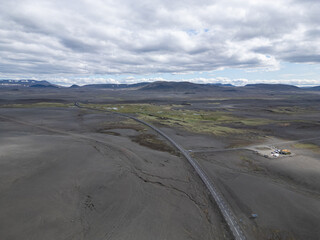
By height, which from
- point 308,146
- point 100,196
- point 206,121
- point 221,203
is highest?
point 100,196

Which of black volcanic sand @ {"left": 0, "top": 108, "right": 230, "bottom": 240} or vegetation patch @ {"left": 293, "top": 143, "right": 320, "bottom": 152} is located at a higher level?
black volcanic sand @ {"left": 0, "top": 108, "right": 230, "bottom": 240}

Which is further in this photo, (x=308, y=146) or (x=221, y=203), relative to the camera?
(x=308, y=146)

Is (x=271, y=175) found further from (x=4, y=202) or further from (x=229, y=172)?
(x=4, y=202)

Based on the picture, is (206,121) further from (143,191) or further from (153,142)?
(143,191)

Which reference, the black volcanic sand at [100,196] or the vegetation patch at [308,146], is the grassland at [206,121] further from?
the black volcanic sand at [100,196]

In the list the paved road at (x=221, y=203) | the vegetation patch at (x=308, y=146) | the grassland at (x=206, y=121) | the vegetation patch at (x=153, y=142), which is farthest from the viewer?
the grassland at (x=206, y=121)

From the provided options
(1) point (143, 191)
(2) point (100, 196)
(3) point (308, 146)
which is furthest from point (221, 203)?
(3) point (308, 146)

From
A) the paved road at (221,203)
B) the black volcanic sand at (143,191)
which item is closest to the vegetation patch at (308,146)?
the black volcanic sand at (143,191)

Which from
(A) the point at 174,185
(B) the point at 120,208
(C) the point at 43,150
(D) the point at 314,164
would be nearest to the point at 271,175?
(D) the point at 314,164

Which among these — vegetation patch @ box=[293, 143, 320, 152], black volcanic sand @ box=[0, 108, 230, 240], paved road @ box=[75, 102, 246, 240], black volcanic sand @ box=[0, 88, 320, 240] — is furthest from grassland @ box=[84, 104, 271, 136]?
black volcanic sand @ box=[0, 108, 230, 240]

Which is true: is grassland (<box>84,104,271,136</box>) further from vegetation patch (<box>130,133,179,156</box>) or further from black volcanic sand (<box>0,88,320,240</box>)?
black volcanic sand (<box>0,88,320,240</box>)

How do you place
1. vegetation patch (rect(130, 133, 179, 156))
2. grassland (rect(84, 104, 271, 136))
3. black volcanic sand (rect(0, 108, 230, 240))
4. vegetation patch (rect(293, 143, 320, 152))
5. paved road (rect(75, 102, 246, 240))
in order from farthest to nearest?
1. grassland (rect(84, 104, 271, 136))
2. vegetation patch (rect(293, 143, 320, 152))
3. vegetation patch (rect(130, 133, 179, 156))
4. paved road (rect(75, 102, 246, 240))
5. black volcanic sand (rect(0, 108, 230, 240))
